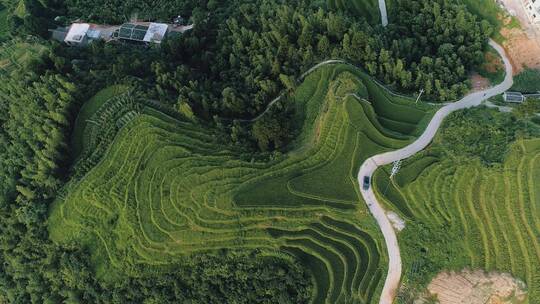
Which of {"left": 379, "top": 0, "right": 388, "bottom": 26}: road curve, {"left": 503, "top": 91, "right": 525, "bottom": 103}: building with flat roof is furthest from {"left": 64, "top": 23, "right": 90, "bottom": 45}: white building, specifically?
{"left": 503, "top": 91, "right": 525, "bottom": 103}: building with flat roof

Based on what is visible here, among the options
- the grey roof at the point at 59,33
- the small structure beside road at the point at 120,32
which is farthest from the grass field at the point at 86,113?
the grey roof at the point at 59,33

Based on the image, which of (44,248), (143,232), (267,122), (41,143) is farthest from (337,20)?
(44,248)

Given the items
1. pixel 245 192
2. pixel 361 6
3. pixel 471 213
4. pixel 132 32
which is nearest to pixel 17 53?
pixel 132 32

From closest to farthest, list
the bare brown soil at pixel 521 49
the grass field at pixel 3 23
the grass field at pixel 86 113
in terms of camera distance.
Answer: the bare brown soil at pixel 521 49 → the grass field at pixel 86 113 → the grass field at pixel 3 23

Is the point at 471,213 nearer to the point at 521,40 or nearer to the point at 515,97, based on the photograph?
the point at 515,97

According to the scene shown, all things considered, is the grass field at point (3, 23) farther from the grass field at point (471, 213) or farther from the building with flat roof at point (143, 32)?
the grass field at point (471, 213)

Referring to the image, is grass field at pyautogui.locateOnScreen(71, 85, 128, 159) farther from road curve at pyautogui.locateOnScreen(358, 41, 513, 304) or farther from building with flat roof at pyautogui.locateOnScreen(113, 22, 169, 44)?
road curve at pyautogui.locateOnScreen(358, 41, 513, 304)
